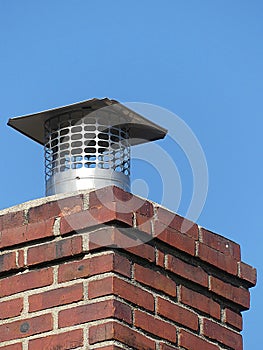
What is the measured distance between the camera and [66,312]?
402 cm

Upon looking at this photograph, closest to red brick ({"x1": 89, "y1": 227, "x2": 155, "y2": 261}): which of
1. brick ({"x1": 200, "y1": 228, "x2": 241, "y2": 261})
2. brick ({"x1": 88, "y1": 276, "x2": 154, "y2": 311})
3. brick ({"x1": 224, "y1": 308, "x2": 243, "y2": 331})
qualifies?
brick ({"x1": 88, "y1": 276, "x2": 154, "y2": 311})

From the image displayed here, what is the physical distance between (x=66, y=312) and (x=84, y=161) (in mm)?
665

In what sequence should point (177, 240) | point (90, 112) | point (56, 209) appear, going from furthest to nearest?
point (90, 112) < point (177, 240) < point (56, 209)

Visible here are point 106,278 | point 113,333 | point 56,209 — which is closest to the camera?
point 113,333

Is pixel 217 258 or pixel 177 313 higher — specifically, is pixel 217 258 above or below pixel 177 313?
above

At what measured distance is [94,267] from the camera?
4.04 m

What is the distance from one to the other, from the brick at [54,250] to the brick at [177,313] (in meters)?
0.37

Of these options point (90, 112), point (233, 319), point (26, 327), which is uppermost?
point (90, 112)

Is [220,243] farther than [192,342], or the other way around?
[220,243]

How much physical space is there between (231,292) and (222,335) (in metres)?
0.19

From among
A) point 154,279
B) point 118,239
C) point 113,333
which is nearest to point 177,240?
point 154,279

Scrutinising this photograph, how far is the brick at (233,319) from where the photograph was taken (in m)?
4.50

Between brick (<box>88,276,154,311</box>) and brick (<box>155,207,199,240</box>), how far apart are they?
0.28 metres

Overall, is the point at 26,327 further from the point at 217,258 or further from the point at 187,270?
the point at 217,258
